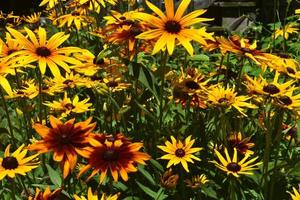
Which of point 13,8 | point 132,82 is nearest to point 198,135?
point 132,82

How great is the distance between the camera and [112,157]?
142cm

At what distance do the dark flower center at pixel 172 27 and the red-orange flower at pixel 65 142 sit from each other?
1.43 ft

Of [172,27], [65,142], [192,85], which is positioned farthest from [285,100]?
[65,142]

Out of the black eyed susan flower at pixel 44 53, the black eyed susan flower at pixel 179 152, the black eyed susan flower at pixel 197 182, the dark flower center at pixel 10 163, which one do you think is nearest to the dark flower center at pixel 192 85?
the black eyed susan flower at pixel 179 152

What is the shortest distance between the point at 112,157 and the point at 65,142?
0.43ft

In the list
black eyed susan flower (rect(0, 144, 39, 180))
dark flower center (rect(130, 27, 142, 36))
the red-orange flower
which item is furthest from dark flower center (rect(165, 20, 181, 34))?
black eyed susan flower (rect(0, 144, 39, 180))

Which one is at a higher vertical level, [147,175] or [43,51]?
[43,51]

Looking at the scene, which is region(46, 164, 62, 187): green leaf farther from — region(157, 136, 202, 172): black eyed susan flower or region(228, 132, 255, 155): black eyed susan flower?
region(228, 132, 255, 155): black eyed susan flower

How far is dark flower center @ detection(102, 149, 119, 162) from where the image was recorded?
142cm

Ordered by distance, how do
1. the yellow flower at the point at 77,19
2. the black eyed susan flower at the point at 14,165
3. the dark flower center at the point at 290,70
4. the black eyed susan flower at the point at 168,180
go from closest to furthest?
1. the black eyed susan flower at the point at 14,165
2. the black eyed susan flower at the point at 168,180
3. the dark flower center at the point at 290,70
4. the yellow flower at the point at 77,19

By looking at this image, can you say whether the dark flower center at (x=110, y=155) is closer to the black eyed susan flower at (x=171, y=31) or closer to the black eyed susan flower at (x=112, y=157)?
the black eyed susan flower at (x=112, y=157)

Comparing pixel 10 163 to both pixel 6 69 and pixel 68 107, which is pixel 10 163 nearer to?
pixel 6 69

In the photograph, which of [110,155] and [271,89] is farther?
[271,89]

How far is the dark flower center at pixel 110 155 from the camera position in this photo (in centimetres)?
142
